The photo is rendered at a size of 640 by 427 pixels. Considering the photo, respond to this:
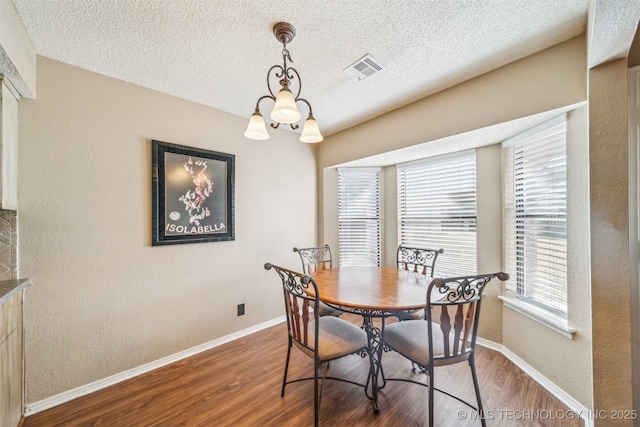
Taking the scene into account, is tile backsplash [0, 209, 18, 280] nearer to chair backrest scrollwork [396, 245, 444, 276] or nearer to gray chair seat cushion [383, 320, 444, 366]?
gray chair seat cushion [383, 320, 444, 366]

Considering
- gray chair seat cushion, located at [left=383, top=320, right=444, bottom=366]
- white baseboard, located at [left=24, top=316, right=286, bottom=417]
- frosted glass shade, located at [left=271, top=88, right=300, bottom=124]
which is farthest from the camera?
white baseboard, located at [left=24, top=316, right=286, bottom=417]

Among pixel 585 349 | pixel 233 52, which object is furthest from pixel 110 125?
pixel 585 349

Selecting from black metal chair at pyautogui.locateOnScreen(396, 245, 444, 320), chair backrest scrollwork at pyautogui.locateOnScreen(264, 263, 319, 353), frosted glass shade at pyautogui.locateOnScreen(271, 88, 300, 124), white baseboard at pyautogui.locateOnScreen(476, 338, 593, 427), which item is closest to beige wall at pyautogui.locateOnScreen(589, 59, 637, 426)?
white baseboard at pyautogui.locateOnScreen(476, 338, 593, 427)

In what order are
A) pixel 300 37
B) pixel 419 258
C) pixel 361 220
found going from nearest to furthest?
pixel 300 37
pixel 419 258
pixel 361 220

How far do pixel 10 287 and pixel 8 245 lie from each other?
36 cm

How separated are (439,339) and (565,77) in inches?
76.4

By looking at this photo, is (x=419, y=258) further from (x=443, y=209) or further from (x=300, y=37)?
(x=300, y=37)

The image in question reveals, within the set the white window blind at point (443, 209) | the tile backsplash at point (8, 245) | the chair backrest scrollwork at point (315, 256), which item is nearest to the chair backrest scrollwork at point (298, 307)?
the chair backrest scrollwork at point (315, 256)

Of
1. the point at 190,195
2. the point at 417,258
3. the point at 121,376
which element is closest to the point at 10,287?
the point at 121,376

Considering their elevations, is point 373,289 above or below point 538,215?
below

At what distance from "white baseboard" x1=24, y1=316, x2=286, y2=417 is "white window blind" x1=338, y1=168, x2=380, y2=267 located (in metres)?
1.66

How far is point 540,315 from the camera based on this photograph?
76.5 inches

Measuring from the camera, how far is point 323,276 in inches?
90.4

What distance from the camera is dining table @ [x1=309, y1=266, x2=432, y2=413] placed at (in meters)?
1.57
